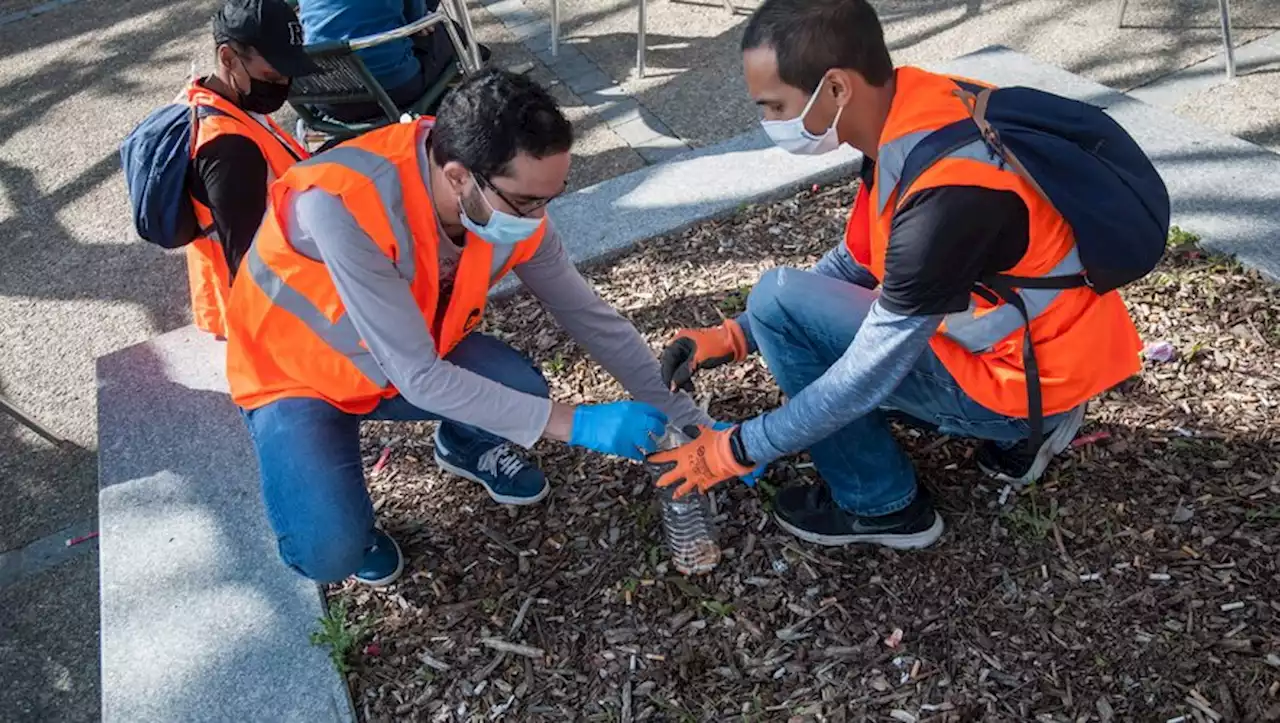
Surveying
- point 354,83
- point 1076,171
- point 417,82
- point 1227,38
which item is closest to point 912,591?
point 1076,171

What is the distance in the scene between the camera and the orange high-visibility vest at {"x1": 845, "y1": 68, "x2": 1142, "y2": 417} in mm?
1807

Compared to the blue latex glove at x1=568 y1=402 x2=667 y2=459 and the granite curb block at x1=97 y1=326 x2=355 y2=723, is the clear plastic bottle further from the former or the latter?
the granite curb block at x1=97 y1=326 x2=355 y2=723

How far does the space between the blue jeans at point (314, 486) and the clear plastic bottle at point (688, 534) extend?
71 centimetres

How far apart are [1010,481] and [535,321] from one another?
1.54 meters

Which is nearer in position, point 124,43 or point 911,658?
point 911,658

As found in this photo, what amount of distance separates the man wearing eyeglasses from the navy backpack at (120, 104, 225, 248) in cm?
63

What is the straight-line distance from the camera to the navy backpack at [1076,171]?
1796mm

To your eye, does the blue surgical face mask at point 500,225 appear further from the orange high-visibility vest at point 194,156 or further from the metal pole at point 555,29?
the metal pole at point 555,29

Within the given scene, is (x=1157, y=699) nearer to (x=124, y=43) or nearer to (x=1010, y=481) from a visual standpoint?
(x=1010, y=481)

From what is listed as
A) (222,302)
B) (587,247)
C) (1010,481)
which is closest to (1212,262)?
(1010,481)

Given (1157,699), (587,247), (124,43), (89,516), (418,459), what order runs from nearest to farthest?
(1157,699) < (418,459) < (89,516) < (587,247) < (124,43)

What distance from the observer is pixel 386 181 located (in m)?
2.10

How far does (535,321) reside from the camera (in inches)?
129

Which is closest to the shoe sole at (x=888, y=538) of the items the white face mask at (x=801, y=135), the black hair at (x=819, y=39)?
the white face mask at (x=801, y=135)
